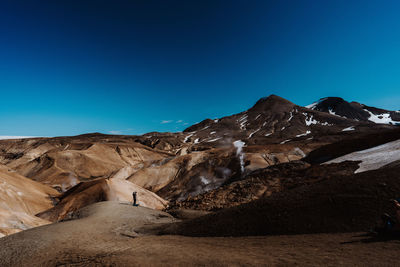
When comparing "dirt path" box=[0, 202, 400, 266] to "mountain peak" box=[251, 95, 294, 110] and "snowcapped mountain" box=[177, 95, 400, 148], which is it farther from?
"mountain peak" box=[251, 95, 294, 110]

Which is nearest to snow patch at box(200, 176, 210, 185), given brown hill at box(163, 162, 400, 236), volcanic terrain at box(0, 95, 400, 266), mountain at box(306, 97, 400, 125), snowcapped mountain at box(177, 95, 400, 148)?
volcanic terrain at box(0, 95, 400, 266)

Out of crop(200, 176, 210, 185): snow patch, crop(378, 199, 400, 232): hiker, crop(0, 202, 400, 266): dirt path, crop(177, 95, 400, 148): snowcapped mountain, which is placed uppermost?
crop(177, 95, 400, 148): snowcapped mountain

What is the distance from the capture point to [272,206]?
9.02 m

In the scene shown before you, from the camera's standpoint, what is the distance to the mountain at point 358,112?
5037 inches

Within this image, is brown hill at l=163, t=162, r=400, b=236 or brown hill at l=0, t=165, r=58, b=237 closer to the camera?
brown hill at l=163, t=162, r=400, b=236

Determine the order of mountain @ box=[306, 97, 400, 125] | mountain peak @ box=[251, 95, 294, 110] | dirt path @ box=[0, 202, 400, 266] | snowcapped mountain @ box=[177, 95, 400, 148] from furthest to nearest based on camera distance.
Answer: mountain peak @ box=[251, 95, 294, 110], mountain @ box=[306, 97, 400, 125], snowcapped mountain @ box=[177, 95, 400, 148], dirt path @ box=[0, 202, 400, 266]

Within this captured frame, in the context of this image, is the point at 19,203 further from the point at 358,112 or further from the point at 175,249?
the point at 358,112

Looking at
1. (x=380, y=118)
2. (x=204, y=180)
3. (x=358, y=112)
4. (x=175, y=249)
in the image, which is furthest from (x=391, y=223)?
(x=358, y=112)

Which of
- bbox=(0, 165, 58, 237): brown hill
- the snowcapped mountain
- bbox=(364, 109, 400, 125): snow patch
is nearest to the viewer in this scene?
bbox=(0, 165, 58, 237): brown hill

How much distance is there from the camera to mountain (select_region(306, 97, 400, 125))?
5037 inches

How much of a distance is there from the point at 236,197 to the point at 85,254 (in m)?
14.5

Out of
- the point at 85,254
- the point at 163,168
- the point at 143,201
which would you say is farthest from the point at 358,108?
the point at 85,254

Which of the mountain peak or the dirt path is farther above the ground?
the mountain peak

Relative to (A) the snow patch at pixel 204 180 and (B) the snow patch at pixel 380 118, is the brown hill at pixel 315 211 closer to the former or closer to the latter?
(A) the snow patch at pixel 204 180
